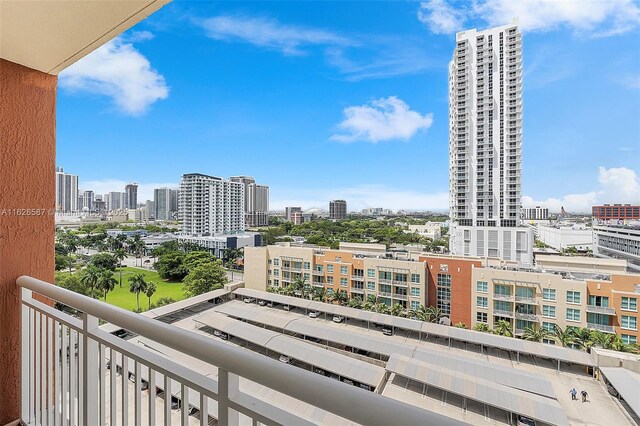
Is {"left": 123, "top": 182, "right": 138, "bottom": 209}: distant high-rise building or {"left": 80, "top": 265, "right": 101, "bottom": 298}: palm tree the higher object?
{"left": 123, "top": 182, "right": 138, "bottom": 209}: distant high-rise building

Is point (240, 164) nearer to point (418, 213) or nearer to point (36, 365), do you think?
point (418, 213)

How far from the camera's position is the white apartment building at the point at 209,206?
689 centimetres

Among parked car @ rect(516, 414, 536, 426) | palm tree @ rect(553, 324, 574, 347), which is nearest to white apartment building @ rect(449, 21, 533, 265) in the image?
palm tree @ rect(553, 324, 574, 347)

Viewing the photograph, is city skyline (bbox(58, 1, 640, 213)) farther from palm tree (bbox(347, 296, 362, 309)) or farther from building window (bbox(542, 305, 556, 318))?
palm tree (bbox(347, 296, 362, 309))

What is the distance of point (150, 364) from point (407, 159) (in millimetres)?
13424

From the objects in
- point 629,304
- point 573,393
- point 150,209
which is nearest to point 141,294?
point 150,209

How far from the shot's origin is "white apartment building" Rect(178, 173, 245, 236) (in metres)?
6.89

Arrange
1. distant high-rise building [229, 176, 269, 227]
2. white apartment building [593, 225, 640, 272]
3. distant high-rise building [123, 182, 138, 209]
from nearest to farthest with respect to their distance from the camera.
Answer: white apartment building [593, 225, 640, 272] → distant high-rise building [123, 182, 138, 209] → distant high-rise building [229, 176, 269, 227]

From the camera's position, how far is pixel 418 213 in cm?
1149

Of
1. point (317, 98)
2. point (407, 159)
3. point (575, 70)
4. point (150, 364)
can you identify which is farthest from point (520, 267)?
point (150, 364)

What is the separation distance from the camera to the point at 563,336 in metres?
6.37

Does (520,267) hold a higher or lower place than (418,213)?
lower

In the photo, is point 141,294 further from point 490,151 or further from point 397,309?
point 490,151

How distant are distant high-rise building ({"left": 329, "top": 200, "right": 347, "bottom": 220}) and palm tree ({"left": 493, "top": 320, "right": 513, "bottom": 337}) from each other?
6363 millimetres
